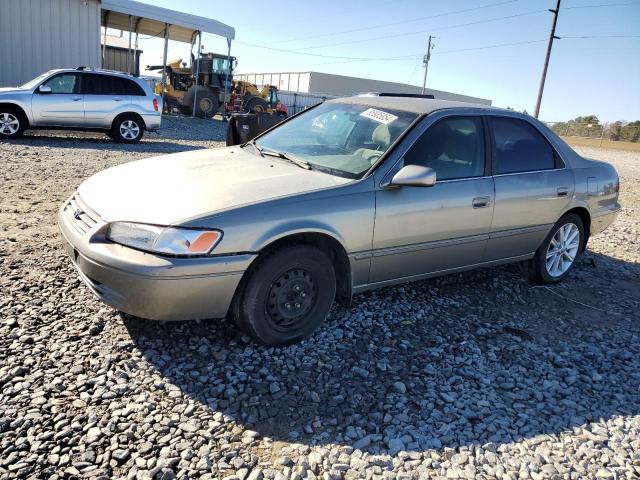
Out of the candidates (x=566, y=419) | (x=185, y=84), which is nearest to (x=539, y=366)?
(x=566, y=419)

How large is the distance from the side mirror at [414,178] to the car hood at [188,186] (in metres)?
0.35

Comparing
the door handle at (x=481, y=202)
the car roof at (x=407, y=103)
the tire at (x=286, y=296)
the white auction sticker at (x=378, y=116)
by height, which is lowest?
the tire at (x=286, y=296)

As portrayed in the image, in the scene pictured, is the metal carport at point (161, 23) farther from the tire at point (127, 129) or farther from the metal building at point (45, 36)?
the tire at point (127, 129)

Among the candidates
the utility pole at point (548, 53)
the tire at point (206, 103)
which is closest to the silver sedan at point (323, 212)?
the tire at point (206, 103)

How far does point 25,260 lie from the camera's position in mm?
4215

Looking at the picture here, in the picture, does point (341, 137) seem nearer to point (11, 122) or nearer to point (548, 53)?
point (11, 122)

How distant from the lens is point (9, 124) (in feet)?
37.2

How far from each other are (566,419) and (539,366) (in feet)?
1.91

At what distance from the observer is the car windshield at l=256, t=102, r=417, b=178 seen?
3.66m

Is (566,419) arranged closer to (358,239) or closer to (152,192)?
(358,239)

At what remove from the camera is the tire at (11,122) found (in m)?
11.3

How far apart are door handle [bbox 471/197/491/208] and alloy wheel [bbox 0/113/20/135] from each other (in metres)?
11.2

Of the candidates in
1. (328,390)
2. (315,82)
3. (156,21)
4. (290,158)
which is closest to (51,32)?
(156,21)

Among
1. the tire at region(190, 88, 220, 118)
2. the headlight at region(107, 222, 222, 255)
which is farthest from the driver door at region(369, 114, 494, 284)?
the tire at region(190, 88, 220, 118)
